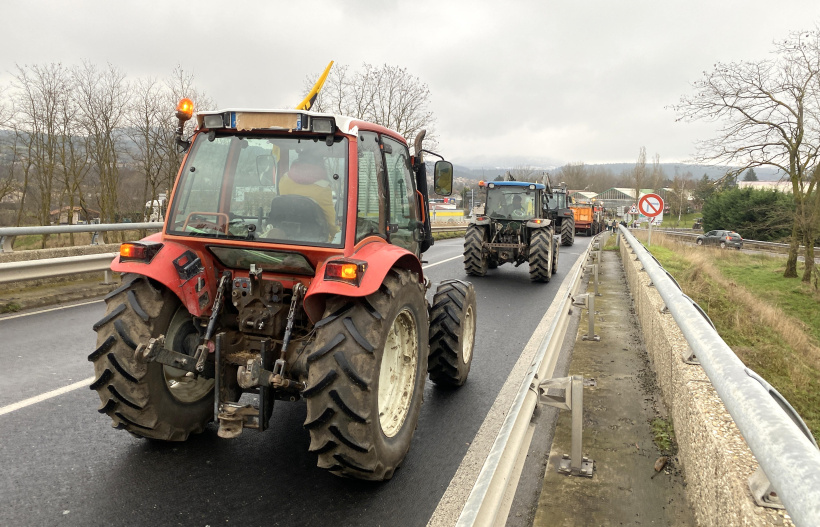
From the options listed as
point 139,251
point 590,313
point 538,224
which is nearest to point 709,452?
point 139,251

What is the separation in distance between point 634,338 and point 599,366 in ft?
4.36

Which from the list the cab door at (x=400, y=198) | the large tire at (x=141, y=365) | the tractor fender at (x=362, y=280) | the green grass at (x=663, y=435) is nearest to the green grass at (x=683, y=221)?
the green grass at (x=663, y=435)

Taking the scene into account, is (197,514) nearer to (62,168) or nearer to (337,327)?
(337,327)

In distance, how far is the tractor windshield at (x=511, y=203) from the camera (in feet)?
48.1

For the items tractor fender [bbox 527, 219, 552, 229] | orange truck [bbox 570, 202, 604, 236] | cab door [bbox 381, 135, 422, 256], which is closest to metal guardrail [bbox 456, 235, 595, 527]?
cab door [bbox 381, 135, 422, 256]

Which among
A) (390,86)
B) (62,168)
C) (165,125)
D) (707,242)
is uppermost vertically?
(390,86)

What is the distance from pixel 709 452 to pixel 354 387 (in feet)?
5.67

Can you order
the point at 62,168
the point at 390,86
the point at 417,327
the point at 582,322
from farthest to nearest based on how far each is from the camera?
the point at 390,86, the point at 62,168, the point at 582,322, the point at 417,327

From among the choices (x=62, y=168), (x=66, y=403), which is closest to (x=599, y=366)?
(x=66, y=403)

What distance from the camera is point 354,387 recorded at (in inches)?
120

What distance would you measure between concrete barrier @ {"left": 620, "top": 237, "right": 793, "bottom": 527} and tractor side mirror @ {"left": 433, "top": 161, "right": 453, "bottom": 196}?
2161mm

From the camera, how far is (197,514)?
3.03m

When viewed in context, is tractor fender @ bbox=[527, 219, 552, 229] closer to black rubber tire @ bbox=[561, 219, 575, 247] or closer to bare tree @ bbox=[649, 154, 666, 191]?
black rubber tire @ bbox=[561, 219, 575, 247]

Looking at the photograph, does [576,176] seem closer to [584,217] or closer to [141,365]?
[584,217]
